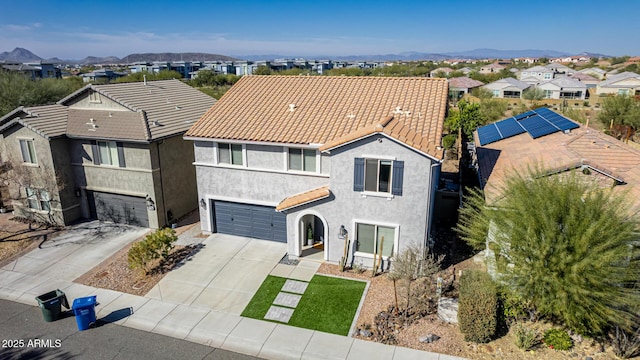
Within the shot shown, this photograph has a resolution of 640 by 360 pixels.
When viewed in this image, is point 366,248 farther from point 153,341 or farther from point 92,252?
point 92,252

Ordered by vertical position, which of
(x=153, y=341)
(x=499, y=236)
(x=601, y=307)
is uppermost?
(x=499, y=236)

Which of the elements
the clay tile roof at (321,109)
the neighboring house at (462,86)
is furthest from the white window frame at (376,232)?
the neighboring house at (462,86)

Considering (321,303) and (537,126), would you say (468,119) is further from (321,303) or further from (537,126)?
(321,303)

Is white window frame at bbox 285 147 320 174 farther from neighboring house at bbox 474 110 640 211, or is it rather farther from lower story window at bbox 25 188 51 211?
lower story window at bbox 25 188 51 211

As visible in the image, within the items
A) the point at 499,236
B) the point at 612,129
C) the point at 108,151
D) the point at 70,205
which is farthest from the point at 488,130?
the point at 70,205

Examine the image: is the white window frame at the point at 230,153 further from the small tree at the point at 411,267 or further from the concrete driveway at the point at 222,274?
the small tree at the point at 411,267
